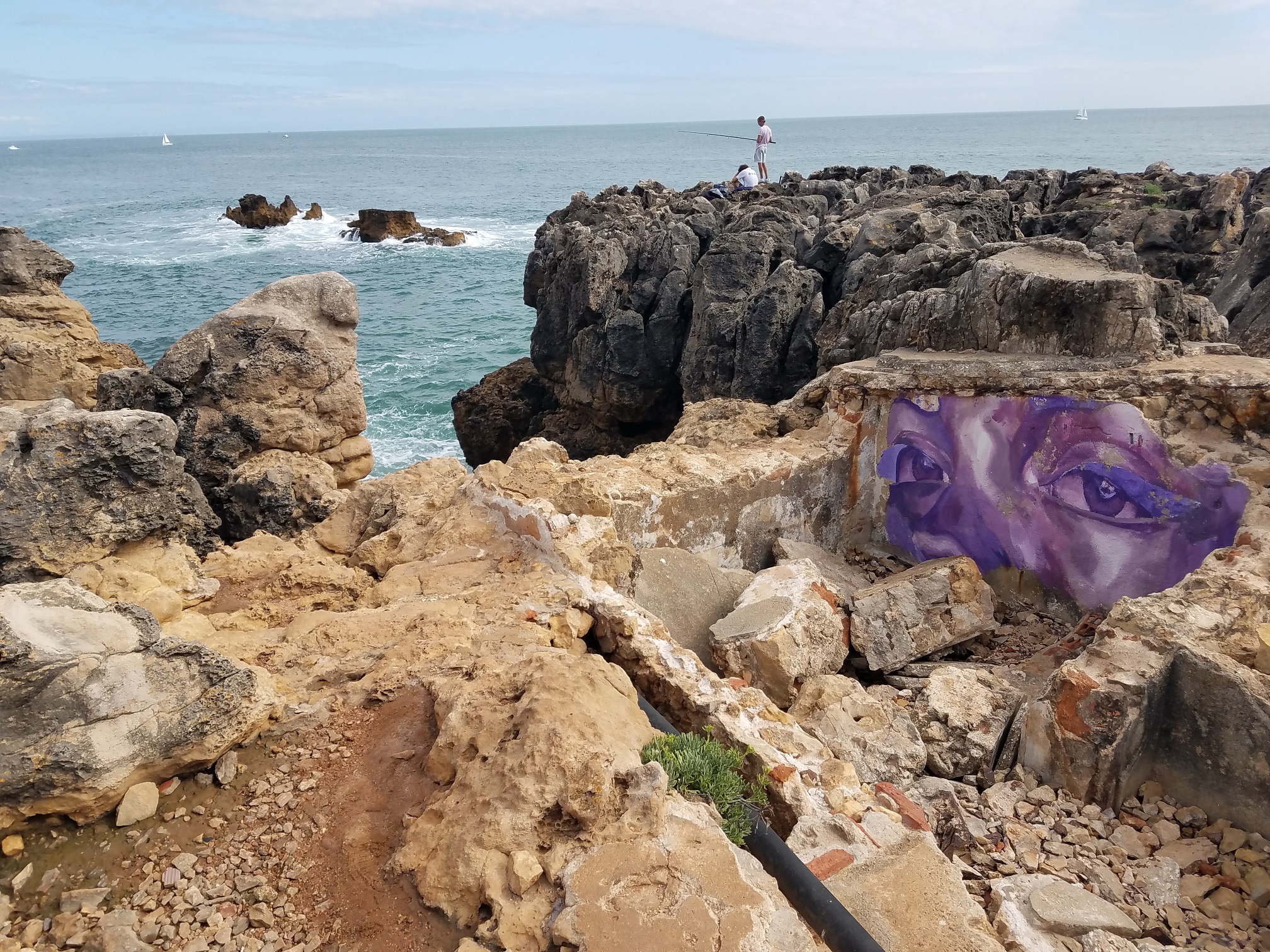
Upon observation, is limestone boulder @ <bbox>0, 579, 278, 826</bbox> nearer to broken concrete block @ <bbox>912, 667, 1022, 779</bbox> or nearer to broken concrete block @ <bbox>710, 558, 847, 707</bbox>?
broken concrete block @ <bbox>710, 558, 847, 707</bbox>

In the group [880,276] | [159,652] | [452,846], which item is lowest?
[452,846]

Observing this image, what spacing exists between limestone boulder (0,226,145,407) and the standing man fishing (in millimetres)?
22508

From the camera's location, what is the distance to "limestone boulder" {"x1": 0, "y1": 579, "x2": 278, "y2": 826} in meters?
3.74

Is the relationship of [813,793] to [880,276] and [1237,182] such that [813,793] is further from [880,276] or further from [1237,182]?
[1237,182]

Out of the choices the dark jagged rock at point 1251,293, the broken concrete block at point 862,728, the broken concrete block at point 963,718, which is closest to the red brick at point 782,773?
the broken concrete block at point 862,728

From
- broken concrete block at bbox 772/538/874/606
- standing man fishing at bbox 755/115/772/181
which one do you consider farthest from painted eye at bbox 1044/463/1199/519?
Result: standing man fishing at bbox 755/115/772/181

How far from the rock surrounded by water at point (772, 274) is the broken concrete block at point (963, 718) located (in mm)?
4246

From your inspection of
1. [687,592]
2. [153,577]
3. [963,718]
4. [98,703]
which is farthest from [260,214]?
[963,718]

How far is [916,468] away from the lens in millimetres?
8938

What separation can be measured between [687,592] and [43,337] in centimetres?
846

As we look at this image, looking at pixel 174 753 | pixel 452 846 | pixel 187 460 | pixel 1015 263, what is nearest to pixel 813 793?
pixel 452 846

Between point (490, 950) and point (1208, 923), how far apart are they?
160 inches

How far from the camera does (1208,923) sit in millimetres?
4664

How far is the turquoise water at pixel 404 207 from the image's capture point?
107ft
